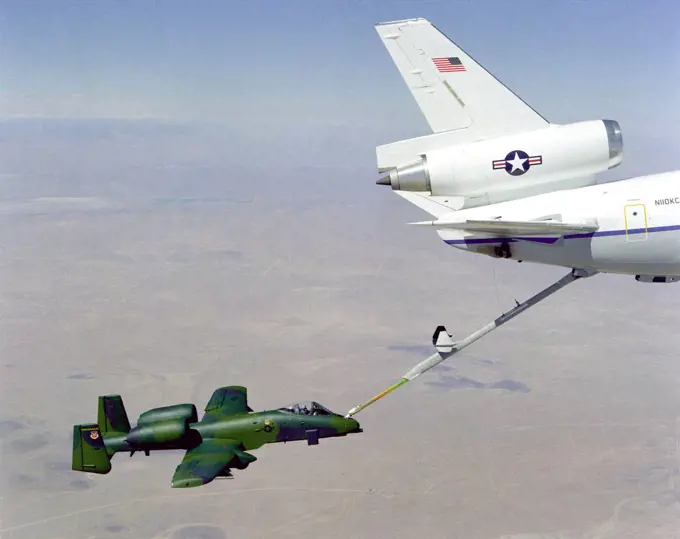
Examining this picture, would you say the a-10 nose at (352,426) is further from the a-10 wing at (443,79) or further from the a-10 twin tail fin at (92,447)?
the a-10 wing at (443,79)

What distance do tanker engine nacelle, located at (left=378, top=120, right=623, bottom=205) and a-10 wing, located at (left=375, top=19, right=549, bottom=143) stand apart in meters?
0.70

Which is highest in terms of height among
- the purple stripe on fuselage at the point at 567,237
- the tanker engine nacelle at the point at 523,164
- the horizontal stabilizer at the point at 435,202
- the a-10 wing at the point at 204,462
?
the tanker engine nacelle at the point at 523,164

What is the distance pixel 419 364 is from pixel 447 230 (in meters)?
2.76

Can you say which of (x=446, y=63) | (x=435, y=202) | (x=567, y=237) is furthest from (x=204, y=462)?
(x=446, y=63)

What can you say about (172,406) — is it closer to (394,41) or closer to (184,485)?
(184,485)

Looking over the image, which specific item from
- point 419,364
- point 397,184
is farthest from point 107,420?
point 397,184

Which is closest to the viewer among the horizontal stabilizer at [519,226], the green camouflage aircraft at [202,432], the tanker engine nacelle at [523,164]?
the horizontal stabilizer at [519,226]

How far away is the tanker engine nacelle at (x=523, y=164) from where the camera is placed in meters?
16.8

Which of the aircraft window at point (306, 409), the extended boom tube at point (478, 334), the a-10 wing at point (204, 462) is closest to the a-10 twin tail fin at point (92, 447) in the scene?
the a-10 wing at point (204, 462)

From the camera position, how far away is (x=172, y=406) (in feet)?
66.3

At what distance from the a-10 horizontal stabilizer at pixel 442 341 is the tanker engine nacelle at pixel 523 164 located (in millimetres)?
2793

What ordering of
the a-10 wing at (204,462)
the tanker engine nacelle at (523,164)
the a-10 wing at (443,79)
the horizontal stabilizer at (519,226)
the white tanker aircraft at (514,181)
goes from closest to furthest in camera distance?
1. the horizontal stabilizer at (519,226)
2. the white tanker aircraft at (514,181)
3. the tanker engine nacelle at (523,164)
4. the a-10 wing at (443,79)
5. the a-10 wing at (204,462)

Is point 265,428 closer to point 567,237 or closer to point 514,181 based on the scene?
point 514,181

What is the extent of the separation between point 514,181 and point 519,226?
40.2 inches
